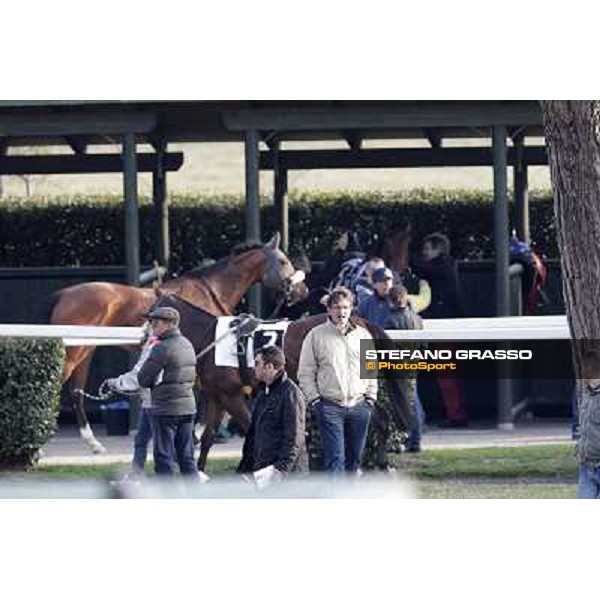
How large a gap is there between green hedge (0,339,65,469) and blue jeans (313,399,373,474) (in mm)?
1778

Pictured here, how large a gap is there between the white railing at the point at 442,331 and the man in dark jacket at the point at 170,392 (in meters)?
0.57

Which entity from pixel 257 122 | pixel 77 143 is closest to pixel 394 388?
pixel 257 122

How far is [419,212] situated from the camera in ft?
51.2

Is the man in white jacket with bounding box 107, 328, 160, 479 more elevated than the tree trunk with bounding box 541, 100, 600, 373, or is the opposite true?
the tree trunk with bounding box 541, 100, 600, 373

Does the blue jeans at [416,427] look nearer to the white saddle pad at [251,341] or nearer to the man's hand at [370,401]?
the man's hand at [370,401]

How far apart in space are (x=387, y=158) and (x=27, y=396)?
519 cm

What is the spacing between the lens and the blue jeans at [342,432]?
11.1m

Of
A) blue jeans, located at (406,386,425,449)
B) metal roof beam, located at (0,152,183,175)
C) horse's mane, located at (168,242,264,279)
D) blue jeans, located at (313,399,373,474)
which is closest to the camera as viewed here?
blue jeans, located at (313,399,373,474)

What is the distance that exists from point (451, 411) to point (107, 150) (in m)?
8.69

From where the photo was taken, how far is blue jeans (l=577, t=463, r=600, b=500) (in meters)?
9.76

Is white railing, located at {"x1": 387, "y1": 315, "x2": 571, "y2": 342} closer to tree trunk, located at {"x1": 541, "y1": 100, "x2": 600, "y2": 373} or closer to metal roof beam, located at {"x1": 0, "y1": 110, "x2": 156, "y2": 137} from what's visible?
tree trunk, located at {"x1": 541, "y1": 100, "x2": 600, "y2": 373}

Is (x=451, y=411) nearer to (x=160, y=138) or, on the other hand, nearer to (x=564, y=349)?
(x=564, y=349)

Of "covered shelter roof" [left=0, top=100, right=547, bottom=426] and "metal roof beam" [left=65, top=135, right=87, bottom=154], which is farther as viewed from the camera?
"metal roof beam" [left=65, top=135, right=87, bottom=154]

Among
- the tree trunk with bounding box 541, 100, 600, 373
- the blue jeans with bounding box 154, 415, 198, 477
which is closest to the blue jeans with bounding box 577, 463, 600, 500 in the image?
the tree trunk with bounding box 541, 100, 600, 373
